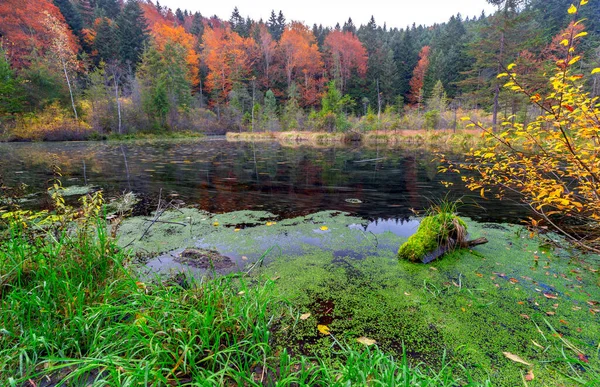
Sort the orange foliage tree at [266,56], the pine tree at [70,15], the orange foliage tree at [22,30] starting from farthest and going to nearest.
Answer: the orange foliage tree at [266,56]
the pine tree at [70,15]
the orange foliage tree at [22,30]

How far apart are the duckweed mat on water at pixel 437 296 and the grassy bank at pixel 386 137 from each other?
1728cm

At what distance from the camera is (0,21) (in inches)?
1121

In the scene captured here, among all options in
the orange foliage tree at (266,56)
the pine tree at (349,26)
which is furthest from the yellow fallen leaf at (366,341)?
the pine tree at (349,26)

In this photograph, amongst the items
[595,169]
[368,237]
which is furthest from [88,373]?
[595,169]

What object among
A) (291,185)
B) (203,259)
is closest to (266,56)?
(291,185)

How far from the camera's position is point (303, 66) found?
49031mm

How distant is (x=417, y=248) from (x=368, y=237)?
87 cm

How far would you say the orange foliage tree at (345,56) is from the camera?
48594mm

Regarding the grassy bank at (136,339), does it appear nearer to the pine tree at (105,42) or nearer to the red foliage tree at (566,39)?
the red foliage tree at (566,39)

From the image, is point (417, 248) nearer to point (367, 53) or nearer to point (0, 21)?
point (0, 21)

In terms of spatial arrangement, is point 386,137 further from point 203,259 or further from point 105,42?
point 105,42

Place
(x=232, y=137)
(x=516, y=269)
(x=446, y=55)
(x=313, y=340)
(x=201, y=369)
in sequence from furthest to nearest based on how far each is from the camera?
(x=446, y=55)
(x=232, y=137)
(x=516, y=269)
(x=313, y=340)
(x=201, y=369)

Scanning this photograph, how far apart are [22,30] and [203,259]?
4478 cm

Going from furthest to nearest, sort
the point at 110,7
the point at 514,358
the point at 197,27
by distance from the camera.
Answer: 1. the point at 197,27
2. the point at 110,7
3. the point at 514,358
